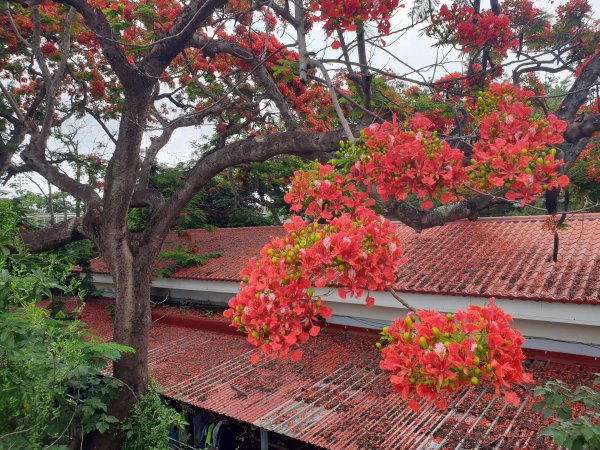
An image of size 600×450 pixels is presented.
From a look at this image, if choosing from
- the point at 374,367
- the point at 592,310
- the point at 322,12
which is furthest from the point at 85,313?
the point at 592,310

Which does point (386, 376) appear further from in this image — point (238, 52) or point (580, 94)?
point (238, 52)

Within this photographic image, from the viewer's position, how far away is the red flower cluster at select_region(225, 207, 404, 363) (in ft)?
6.23

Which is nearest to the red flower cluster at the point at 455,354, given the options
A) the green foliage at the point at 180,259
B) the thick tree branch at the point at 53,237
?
the thick tree branch at the point at 53,237

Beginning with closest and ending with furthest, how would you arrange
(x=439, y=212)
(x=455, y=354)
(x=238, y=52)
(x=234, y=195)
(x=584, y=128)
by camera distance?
(x=455, y=354), (x=584, y=128), (x=439, y=212), (x=238, y=52), (x=234, y=195)

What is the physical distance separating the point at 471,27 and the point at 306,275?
4013 millimetres

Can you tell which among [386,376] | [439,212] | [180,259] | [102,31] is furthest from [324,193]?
[180,259]

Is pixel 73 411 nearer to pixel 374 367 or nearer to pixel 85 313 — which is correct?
pixel 374 367

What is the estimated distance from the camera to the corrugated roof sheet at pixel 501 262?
4.69 m

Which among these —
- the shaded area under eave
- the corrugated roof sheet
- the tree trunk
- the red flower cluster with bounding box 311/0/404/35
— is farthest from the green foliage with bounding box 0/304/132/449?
the corrugated roof sheet

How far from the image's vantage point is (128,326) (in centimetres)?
562

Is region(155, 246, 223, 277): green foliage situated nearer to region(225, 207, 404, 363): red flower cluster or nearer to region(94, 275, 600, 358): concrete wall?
region(94, 275, 600, 358): concrete wall

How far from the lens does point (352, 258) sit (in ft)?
6.16

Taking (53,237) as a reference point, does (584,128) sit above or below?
above

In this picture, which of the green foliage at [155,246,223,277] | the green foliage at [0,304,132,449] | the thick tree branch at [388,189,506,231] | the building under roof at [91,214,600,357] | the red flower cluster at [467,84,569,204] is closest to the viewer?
the red flower cluster at [467,84,569,204]
